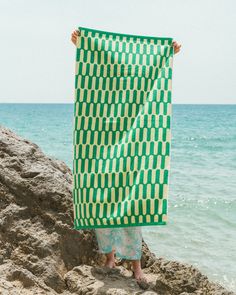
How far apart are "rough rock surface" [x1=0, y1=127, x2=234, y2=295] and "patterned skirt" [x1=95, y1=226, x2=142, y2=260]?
192 mm

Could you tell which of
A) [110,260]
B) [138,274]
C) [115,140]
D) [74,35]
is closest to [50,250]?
[110,260]

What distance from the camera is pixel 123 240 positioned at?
5.22 metres

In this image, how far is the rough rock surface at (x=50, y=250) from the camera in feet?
15.7

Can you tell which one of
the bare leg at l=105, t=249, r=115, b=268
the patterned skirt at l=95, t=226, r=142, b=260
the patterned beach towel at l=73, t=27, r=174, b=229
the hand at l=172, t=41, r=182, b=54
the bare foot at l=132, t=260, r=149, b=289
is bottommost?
the bare foot at l=132, t=260, r=149, b=289

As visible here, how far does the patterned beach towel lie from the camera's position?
4.96 metres

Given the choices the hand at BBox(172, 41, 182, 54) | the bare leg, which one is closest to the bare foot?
the bare leg

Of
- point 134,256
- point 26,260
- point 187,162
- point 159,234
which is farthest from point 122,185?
point 187,162

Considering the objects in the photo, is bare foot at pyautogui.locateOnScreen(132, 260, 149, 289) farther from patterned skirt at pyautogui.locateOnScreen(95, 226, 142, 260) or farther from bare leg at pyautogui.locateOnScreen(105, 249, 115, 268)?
bare leg at pyautogui.locateOnScreen(105, 249, 115, 268)

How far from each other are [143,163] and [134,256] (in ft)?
2.97

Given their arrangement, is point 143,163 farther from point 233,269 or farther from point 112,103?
point 233,269

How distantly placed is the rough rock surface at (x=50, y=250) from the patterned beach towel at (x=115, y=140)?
1.23ft

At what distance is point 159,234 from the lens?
10422 millimetres

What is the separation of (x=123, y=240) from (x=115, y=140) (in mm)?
963

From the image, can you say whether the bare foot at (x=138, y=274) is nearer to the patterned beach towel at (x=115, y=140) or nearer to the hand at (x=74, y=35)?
the patterned beach towel at (x=115, y=140)
